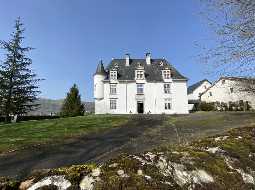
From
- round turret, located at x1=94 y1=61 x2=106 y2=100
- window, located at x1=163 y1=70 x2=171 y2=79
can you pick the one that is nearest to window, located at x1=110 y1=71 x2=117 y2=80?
round turret, located at x1=94 y1=61 x2=106 y2=100

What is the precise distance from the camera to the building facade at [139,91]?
55.6 m

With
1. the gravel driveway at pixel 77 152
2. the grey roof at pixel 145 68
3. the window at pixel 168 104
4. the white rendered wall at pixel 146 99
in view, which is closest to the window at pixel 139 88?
the white rendered wall at pixel 146 99

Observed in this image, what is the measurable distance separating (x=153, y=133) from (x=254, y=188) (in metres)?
20.8

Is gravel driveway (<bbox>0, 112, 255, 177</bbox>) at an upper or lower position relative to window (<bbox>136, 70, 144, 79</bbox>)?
lower

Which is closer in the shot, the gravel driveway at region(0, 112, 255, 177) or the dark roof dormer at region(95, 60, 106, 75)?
the gravel driveway at region(0, 112, 255, 177)

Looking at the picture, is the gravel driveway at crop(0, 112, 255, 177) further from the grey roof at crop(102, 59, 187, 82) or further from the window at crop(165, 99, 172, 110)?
the grey roof at crop(102, 59, 187, 82)

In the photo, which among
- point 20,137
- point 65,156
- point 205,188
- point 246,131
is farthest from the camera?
point 20,137

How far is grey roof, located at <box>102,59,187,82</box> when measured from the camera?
57.5 meters

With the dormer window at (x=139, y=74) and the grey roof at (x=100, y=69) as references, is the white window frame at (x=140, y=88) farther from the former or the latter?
the grey roof at (x=100, y=69)

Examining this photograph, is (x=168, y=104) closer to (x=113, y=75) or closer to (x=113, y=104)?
(x=113, y=104)

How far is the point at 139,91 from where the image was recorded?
185 feet

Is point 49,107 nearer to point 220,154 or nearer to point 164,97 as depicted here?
point 164,97

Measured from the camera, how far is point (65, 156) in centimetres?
1636

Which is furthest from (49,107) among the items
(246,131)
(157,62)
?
(246,131)
